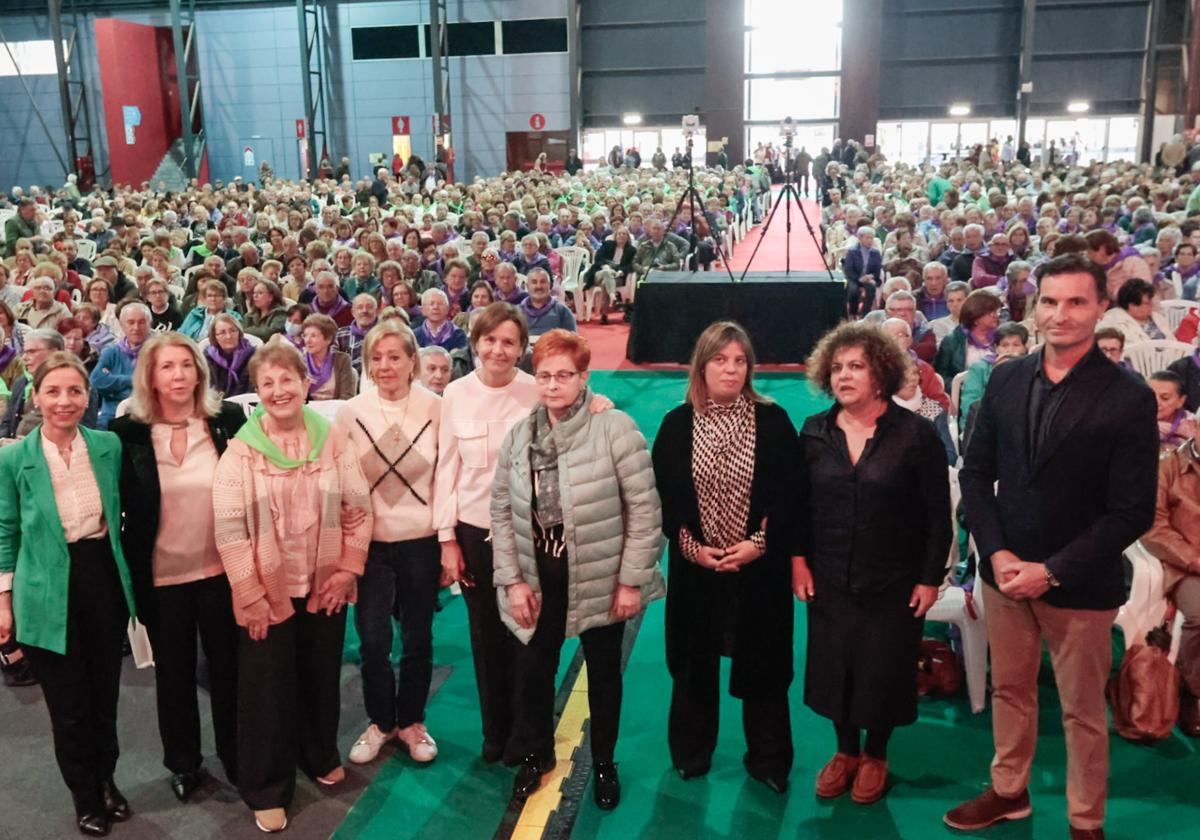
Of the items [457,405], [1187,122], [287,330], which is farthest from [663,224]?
[1187,122]

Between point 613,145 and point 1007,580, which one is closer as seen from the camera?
point 1007,580

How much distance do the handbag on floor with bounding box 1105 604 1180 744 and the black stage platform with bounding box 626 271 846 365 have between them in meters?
5.64

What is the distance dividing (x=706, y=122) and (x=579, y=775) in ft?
101

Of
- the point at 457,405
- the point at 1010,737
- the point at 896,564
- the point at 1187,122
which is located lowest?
the point at 1010,737

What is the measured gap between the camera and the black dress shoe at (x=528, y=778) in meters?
3.27

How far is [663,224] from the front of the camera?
42.4ft

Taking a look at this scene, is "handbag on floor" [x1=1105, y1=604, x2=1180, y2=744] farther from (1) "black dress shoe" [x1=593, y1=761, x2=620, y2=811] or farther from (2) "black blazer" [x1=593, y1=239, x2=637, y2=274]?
(2) "black blazer" [x1=593, y1=239, x2=637, y2=274]

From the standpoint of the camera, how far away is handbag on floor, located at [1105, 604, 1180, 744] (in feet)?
11.1

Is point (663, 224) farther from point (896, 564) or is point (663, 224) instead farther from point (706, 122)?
point (706, 122)

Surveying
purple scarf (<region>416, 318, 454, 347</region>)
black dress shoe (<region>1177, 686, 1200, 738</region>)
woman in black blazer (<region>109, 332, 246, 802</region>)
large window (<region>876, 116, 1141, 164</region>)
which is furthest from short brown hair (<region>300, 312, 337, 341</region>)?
large window (<region>876, 116, 1141, 164</region>)

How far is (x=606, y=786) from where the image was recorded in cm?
322

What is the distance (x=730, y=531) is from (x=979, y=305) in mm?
3347

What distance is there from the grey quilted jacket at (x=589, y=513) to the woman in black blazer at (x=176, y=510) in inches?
34.1

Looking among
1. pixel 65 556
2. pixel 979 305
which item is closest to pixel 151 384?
pixel 65 556
